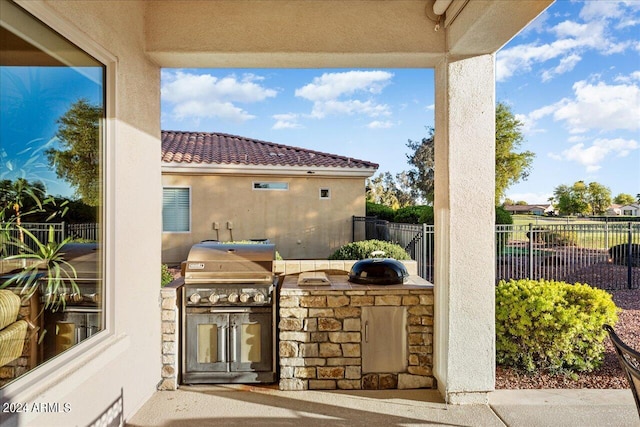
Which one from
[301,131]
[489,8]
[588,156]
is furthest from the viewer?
[301,131]

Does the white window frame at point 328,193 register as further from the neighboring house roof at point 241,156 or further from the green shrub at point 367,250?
the green shrub at point 367,250

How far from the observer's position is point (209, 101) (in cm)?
2505

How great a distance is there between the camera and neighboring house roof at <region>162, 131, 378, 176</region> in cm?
1152

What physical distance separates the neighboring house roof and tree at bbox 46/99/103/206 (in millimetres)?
8367

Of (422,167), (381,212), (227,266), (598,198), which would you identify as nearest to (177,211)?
(381,212)

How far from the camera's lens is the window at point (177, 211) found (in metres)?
11.4


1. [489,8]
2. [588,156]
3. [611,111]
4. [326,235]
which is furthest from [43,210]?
[611,111]

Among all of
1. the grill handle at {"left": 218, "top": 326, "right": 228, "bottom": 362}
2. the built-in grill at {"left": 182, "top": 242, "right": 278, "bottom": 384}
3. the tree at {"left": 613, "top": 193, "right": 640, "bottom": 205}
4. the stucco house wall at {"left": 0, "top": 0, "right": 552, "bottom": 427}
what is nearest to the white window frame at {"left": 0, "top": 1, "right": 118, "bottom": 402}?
the stucco house wall at {"left": 0, "top": 0, "right": 552, "bottom": 427}

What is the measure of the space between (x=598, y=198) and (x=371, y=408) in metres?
16.3

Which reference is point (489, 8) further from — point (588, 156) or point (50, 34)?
point (588, 156)

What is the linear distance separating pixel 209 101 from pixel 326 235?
54.8ft

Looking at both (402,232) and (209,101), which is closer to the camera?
(402,232)

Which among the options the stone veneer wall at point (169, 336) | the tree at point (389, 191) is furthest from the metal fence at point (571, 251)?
the tree at point (389, 191)

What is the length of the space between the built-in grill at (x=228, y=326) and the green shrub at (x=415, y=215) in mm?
8506
